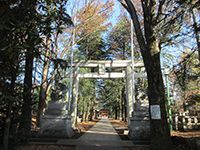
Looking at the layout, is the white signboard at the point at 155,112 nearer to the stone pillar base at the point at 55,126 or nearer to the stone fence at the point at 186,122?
the stone pillar base at the point at 55,126

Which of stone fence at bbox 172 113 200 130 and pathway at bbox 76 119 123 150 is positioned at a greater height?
stone fence at bbox 172 113 200 130

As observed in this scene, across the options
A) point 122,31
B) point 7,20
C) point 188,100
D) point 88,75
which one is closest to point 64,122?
point 88,75

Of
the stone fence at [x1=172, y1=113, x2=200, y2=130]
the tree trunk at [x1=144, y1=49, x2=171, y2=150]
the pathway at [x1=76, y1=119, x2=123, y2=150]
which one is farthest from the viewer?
the stone fence at [x1=172, y1=113, x2=200, y2=130]

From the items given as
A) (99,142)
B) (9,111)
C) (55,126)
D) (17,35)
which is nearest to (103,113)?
(55,126)

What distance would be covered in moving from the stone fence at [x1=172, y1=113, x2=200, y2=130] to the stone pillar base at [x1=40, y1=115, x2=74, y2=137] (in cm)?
747

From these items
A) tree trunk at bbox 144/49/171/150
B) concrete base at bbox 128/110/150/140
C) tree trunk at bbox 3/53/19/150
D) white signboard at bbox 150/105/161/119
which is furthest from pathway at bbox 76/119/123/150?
tree trunk at bbox 3/53/19/150

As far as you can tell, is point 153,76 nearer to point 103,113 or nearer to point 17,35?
point 17,35

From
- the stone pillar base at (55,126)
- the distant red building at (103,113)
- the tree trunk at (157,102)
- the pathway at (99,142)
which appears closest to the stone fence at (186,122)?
the pathway at (99,142)

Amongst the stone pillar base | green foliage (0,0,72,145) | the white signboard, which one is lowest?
the stone pillar base

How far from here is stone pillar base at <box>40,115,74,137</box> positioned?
1288 cm

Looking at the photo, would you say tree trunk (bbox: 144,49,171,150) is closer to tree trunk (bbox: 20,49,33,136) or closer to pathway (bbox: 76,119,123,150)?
pathway (bbox: 76,119,123,150)

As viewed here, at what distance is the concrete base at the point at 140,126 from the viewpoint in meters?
12.1

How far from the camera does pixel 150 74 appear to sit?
26.0 feet

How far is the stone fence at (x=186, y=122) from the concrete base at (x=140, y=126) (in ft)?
17.3
